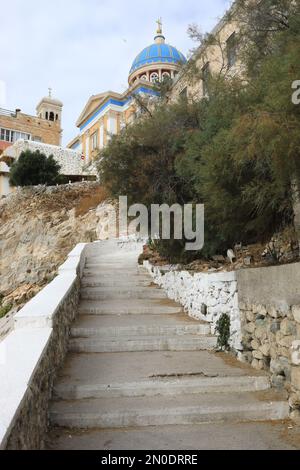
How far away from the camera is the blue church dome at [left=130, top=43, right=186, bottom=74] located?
35750 mm

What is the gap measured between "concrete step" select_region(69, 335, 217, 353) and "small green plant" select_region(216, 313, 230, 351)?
0.41ft

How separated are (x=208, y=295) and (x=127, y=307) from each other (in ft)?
5.45

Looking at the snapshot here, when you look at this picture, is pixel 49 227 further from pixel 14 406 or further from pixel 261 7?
pixel 14 406

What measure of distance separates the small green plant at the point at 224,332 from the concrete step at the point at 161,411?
1437mm

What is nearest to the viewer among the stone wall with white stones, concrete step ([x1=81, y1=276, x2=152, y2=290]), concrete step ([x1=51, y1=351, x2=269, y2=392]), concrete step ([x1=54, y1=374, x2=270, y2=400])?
concrete step ([x1=54, y1=374, x2=270, y2=400])

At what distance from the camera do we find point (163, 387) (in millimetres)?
4289

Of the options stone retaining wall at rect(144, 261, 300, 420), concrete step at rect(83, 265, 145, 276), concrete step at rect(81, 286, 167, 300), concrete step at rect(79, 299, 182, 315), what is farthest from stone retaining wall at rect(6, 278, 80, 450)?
concrete step at rect(83, 265, 145, 276)

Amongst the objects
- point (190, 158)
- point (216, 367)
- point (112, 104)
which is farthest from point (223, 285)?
point (112, 104)

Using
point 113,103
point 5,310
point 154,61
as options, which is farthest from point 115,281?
point 154,61

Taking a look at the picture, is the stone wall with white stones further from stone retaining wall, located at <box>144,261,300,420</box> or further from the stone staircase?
the stone staircase

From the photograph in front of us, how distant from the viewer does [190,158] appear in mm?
7172

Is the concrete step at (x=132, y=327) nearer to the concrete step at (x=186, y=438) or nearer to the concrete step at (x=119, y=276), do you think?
the concrete step at (x=186, y=438)

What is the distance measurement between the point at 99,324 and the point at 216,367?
2062 millimetres

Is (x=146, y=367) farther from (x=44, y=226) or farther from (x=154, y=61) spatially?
(x=154, y=61)
